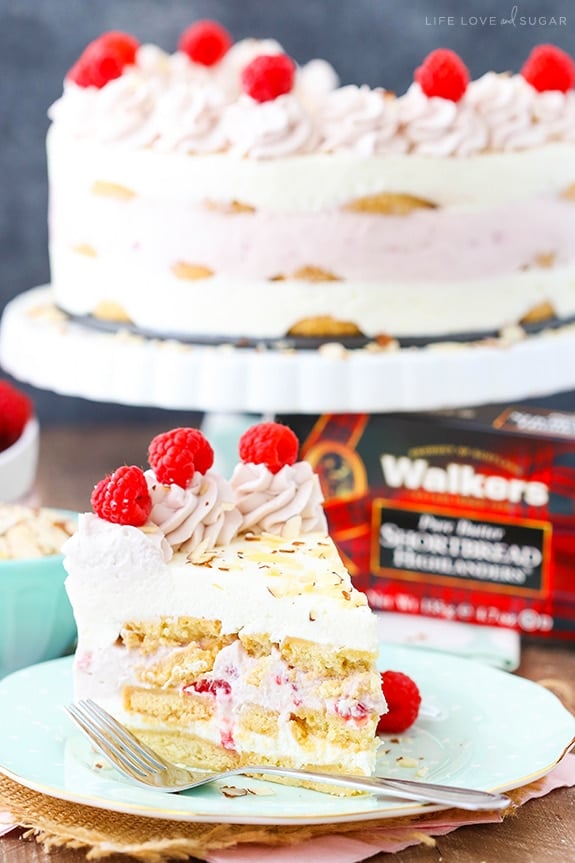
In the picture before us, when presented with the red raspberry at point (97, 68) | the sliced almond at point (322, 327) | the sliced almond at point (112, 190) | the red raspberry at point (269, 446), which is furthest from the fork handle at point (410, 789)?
the red raspberry at point (97, 68)

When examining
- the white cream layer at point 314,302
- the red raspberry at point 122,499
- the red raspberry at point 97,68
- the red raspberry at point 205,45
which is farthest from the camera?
the red raspberry at point 205,45

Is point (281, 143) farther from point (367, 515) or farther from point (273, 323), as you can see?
point (367, 515)

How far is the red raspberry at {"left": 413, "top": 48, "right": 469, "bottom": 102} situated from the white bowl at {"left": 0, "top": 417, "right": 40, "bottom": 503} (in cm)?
108

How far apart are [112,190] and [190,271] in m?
0.22

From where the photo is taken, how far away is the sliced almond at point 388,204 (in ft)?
8.43

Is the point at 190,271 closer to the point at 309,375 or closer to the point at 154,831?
the point at 309,375

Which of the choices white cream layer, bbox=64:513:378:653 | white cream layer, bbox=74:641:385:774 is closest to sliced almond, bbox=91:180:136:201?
white cream layer, bbox=64:513:378:653

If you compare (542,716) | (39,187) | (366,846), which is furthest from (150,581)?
(39,187)

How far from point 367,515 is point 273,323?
41cm

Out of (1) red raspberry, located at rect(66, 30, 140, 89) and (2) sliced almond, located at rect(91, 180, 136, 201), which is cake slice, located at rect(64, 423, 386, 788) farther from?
(1) red raspberry, located at rect(66, 30, 140, 89)

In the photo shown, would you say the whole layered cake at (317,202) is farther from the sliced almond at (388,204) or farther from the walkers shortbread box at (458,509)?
the walkers shortbread box at (458,509)

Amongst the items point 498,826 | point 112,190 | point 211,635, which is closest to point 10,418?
point 112,190

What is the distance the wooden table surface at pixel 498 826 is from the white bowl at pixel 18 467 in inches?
12.6

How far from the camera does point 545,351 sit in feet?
8.73
